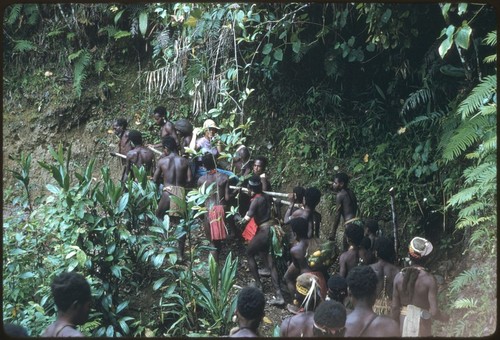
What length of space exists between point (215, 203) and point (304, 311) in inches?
138

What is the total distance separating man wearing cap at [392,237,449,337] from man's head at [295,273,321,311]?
945 millimetres

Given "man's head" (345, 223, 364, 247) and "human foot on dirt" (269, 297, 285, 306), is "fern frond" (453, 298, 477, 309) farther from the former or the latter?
"human foot on dirt" (269, 297, 285, 306)

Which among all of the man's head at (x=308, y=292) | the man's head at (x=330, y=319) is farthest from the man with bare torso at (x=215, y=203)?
the man's head at (x=330, y=319)

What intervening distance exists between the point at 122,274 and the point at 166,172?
2036mm

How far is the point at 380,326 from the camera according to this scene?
18.4 ft

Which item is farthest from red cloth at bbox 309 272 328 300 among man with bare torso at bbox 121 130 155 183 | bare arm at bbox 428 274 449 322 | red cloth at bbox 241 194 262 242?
man with bare torso at bbox 121 130 155 183

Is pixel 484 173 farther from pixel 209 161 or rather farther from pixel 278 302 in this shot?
→ pixel 209 161

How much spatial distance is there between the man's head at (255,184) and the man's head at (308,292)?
2481 millimetres

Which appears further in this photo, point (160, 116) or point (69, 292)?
point (160, 116)

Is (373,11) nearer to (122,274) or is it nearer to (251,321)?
(122,274)

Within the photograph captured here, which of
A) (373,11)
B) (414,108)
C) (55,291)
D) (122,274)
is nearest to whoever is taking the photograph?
(55,291)

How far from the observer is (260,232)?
9.07 metres

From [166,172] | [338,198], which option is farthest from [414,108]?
[166,172]

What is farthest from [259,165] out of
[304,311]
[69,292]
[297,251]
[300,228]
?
[69,292]
